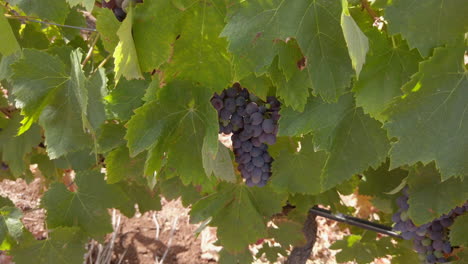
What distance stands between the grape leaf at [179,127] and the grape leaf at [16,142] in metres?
0.89

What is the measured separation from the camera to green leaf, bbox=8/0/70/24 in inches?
50.2

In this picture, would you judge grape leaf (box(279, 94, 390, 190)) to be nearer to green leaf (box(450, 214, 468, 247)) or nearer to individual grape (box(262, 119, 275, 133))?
individual grape (box(262, 119, 275, 133))

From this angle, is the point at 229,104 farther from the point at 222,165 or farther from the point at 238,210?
the point at 238,210

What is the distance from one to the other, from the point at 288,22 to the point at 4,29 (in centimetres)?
81

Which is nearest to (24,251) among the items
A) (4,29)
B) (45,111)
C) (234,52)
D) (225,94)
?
(45,111)

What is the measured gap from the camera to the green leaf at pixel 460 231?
1514 millimetres

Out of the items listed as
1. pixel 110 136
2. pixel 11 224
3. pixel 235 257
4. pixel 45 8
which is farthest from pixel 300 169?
pixel 11 224

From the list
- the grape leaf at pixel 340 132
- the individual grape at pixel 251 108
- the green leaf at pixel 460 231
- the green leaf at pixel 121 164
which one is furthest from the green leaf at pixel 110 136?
the green leaf at pixel 460 231

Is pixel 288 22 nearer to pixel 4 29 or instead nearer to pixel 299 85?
pixel 299 85

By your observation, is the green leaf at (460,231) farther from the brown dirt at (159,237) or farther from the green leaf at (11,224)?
the brown dirt at (159,237)

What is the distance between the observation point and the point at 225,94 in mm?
1285

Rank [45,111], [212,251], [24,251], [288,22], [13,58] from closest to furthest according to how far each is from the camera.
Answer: [288,22]
[45,111]
[13,58]
[24,251]
[212,251]

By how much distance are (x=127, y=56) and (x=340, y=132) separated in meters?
0.52

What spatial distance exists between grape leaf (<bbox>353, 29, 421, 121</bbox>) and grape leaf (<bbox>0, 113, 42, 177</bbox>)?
1321 millimetres
